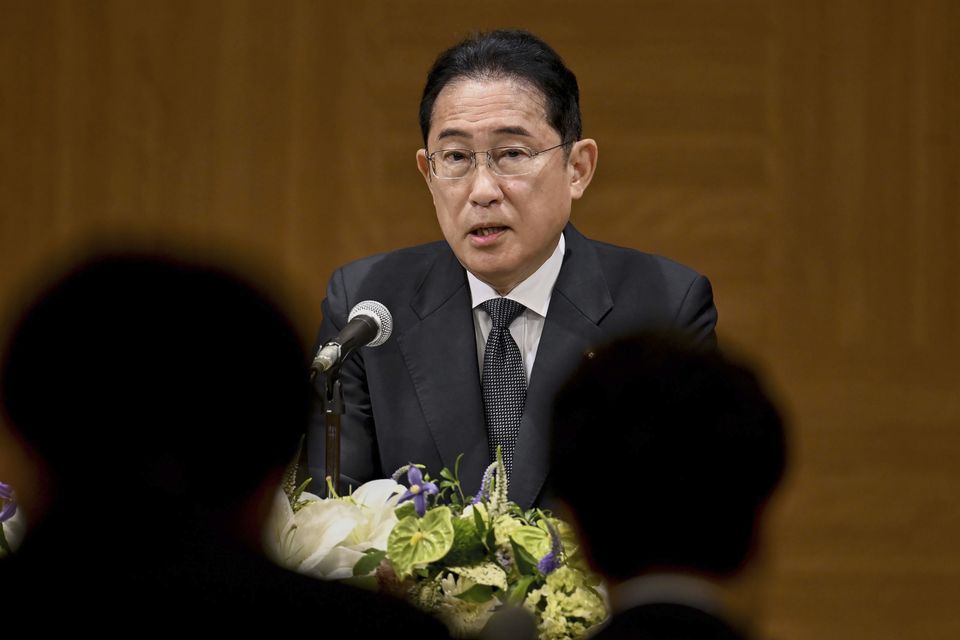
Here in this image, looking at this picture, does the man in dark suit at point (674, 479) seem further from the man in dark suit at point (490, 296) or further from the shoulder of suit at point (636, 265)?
the shoulder of suit at point (636, 265)

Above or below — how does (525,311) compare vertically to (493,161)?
below

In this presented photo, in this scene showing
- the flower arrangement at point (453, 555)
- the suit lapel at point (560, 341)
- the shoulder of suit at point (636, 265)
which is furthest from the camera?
the shoulder of suit at point (636, 265)

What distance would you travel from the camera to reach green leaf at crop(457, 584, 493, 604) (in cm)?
142

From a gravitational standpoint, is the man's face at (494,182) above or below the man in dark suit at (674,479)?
above

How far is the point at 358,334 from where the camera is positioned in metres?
1.80

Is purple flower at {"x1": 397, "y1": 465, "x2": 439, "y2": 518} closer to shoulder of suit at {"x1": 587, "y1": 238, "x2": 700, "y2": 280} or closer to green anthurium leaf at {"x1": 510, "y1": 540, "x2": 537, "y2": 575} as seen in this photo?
green anthurium leaf at {"x1": 510, "y1": 540, "x2": 537, "y2": 575}

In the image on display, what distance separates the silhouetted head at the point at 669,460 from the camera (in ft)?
3.21

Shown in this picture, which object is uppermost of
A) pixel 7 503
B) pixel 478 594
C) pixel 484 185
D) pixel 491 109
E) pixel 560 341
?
pixel 491 109

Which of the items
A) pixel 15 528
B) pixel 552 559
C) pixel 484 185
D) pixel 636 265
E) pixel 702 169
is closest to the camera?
pixel 552 559

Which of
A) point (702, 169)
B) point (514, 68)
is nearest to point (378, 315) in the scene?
point (514, 68)

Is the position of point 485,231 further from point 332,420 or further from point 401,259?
point 332,420

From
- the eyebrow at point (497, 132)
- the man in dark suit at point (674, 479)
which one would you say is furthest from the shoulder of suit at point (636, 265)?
the man in dark suit at point (674, 479)

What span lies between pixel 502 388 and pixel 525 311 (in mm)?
188

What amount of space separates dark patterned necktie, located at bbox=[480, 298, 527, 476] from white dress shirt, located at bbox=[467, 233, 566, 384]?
0.05 meters
